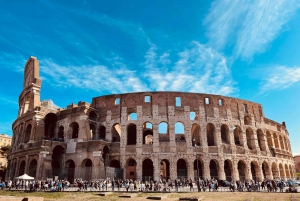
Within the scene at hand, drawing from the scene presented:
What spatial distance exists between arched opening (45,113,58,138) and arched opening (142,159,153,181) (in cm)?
1420

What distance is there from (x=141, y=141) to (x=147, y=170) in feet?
13.4

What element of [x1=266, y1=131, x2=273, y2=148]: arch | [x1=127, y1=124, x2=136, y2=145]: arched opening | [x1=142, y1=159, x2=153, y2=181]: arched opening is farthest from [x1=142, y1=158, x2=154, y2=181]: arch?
[x1=266, y1=131, x2=273, y2=148]: arch

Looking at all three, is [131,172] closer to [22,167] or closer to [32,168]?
[32,168]

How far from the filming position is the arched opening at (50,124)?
3453cm

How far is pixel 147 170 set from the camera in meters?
30.8

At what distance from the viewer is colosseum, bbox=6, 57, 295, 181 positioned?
2886 centimetres

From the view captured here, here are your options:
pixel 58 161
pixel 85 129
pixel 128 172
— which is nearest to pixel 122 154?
pixel 128 172

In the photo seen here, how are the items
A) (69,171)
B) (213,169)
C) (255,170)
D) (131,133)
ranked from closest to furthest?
(69,171), (213,169), (255,170), (131,133)

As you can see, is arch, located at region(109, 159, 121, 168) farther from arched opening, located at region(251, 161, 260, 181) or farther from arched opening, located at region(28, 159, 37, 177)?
arched opening, located at region(251, 161, 260, 181)

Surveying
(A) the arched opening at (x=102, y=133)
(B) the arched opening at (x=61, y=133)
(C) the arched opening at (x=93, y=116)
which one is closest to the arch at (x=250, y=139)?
(A) the arched opening at (x=102, y=133)

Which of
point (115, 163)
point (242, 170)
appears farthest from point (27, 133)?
point (242, 170)

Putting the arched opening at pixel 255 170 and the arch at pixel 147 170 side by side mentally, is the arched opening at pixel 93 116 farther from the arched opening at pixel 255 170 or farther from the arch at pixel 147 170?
the arched opening at pixel 255 170

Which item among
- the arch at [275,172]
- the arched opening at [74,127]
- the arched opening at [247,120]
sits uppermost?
the arched opening at [247,120]

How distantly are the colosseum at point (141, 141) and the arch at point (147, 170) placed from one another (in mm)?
126
